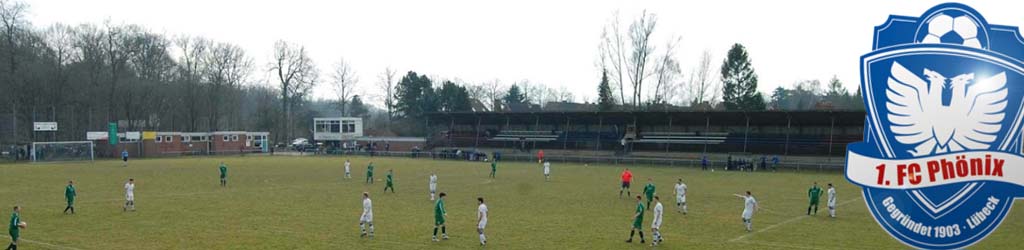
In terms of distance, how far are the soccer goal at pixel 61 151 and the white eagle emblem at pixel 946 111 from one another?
6673 cm

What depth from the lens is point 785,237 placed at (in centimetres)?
1883

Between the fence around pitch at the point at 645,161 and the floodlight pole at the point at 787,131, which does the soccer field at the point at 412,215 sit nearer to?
the fence around pitch at the point at 645,161

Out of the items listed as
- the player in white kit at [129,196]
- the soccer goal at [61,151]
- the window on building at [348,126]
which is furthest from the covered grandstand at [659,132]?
the player in white kit at [129,196]

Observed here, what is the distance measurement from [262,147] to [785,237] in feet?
245

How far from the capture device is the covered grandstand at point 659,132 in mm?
55969

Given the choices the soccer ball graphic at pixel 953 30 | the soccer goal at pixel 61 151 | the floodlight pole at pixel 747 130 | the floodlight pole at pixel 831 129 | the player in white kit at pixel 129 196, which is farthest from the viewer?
the soccer goal at pixel 61 151

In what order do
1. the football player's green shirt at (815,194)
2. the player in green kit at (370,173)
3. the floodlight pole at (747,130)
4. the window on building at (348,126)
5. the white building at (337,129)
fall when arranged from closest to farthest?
the football player's green shirt at (815,194), the player in green kit at (370,173), the floodlight pole at (747,130), the white building at (337,129), the window on building at (348,126)

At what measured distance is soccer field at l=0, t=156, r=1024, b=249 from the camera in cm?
1775

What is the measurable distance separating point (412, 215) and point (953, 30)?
18.2 meters

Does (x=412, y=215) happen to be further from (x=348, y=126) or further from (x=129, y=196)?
(x=348, y=126)

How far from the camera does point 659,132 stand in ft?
213

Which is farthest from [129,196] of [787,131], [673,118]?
[787,131]

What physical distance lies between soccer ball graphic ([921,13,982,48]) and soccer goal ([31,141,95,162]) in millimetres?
66890

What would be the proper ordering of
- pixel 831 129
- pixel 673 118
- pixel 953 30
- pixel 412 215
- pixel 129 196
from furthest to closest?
pixel 673 118 → pixel 831 129 → pixel 129 196 → pixel 412 215 → pixel 953 30
